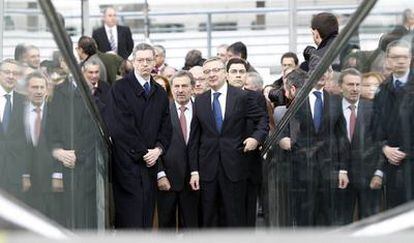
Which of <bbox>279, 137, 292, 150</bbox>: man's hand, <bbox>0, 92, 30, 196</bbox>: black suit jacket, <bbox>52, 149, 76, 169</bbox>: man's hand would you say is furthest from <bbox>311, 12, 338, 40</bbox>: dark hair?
<bbox>0, 92, 30, 196</bbox>: black suit jacket

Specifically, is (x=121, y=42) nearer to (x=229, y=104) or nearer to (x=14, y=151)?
Answer: (x=229, y=104)

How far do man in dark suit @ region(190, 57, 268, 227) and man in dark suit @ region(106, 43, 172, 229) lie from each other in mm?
357

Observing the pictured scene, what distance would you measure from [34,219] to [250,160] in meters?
7.01

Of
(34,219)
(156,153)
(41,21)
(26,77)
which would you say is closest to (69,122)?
(41,21)

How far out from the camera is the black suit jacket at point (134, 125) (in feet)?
33.3

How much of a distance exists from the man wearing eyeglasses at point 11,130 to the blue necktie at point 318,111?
2103mm

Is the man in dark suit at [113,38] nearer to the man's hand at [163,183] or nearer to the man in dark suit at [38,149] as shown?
the man's hand at [163,183]

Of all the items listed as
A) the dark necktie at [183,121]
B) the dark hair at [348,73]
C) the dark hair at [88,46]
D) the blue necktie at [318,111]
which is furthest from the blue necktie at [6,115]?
the dark hair at [88,46]

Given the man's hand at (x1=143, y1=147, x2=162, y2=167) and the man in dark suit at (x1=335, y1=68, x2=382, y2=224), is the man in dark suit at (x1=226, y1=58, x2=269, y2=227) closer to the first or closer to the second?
the man's hand at (x1=143, y1=147, x2=162, y2=167)

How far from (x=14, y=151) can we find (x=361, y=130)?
5.66 ft

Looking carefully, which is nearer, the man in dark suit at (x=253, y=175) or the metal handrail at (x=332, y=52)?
the metal handrail at (x=332, y=52)

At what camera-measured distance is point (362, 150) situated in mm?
6035

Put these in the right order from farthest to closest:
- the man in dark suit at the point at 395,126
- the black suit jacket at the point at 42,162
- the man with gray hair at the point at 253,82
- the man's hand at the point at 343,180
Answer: the man with gray hair at the point at 253,82 → the man's hand at the point at 343,180 → the black suit jacket at the point at 42,162 → the man in dark suit at the point at 395,126

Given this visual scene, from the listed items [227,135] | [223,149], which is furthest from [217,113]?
[223,149]
